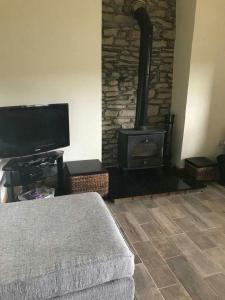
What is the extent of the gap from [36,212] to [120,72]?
8.44ft

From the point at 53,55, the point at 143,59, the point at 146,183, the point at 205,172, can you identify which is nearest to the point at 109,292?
the point at 146,183

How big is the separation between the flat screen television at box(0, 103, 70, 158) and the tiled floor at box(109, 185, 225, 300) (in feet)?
3.36

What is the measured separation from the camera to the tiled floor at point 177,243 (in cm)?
176

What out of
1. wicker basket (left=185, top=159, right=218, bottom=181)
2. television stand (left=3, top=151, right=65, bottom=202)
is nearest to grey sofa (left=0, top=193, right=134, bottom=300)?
television stand (left=3, top=151, right=65, bottom=202)

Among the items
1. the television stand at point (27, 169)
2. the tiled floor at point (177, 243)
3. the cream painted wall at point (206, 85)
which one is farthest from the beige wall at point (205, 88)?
the television stand at point (27, 169)

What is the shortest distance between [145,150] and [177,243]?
150 cm

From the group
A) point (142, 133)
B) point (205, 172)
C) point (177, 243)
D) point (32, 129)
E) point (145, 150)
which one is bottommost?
point (177, 243)

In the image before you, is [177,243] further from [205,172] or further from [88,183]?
Result: [205,172]

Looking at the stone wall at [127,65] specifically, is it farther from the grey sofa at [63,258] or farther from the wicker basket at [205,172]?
the grey sofa at [63,258]

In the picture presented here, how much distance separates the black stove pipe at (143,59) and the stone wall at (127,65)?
310mm

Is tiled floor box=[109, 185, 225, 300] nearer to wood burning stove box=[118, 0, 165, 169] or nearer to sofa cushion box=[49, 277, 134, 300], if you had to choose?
sofa cushion box=[49, 277, 134, 300]

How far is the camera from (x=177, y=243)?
2.23 m

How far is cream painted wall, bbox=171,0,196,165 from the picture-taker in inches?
131

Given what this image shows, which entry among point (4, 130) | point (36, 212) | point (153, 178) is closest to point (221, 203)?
point (153, 178)
